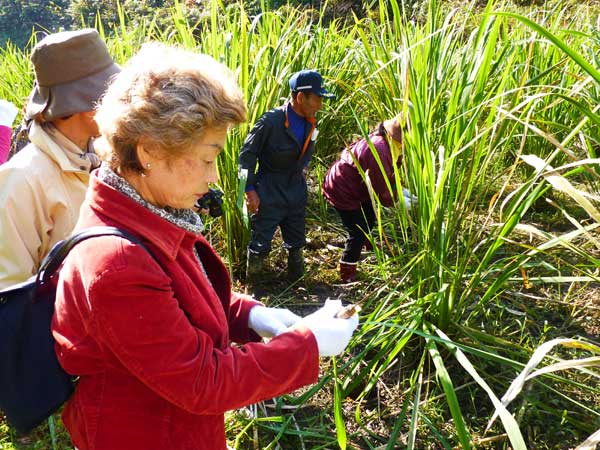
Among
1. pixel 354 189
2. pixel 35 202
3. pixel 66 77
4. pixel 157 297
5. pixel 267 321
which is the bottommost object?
pixel 354 189

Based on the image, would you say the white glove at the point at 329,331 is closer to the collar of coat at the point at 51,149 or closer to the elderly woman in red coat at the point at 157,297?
the elderly woman in red coat at the point at 157,297

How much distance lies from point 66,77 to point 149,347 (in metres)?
0.99

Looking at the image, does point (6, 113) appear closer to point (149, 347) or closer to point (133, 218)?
point (133, 218)

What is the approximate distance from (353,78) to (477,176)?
91.8 inches

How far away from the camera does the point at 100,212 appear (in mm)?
896

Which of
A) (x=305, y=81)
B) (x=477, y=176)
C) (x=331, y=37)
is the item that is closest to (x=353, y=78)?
(x=331, y=37)

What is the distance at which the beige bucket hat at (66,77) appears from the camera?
57.3 inches

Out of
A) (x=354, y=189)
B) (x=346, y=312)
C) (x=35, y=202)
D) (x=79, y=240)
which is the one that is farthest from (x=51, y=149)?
(x=354, y=189)

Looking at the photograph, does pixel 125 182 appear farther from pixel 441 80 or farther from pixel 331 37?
pixel 331 37

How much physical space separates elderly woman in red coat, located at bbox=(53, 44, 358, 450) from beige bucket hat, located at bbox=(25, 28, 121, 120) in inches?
24.1

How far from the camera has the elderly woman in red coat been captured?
2.70ft

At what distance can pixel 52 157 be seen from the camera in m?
1.44

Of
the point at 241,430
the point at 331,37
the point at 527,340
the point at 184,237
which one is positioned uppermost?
the point at 184,237

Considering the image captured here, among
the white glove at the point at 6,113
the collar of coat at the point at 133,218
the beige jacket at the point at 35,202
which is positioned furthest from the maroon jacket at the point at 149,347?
the white glove at the point at 6,113
